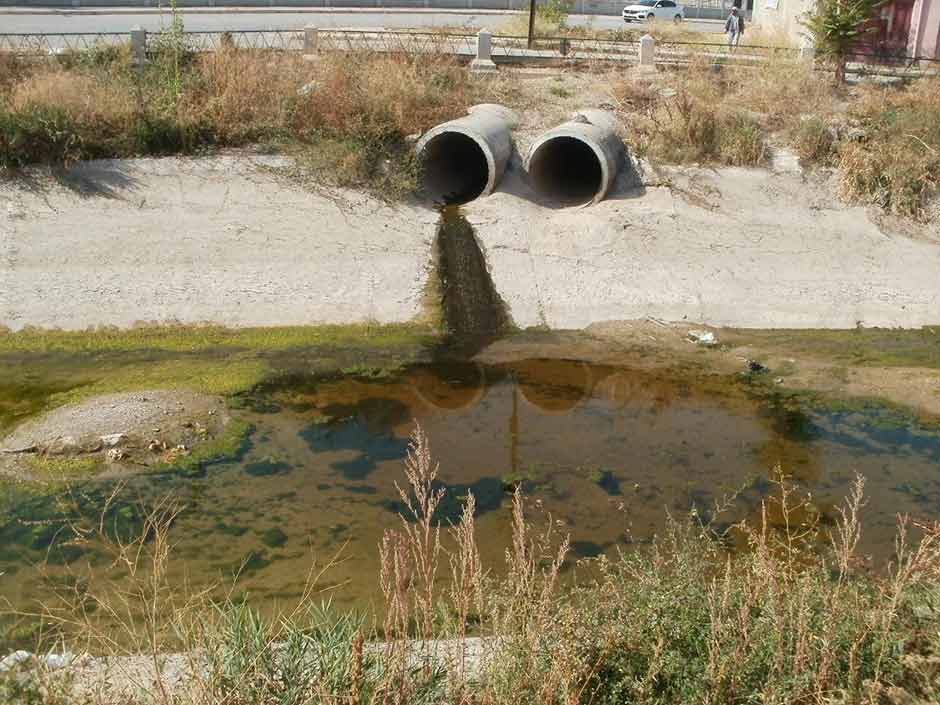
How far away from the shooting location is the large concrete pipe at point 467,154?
1705 centimetres

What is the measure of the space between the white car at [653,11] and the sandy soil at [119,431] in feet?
93.6

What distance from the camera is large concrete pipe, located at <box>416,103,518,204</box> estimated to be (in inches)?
671

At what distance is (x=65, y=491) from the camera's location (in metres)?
9.98

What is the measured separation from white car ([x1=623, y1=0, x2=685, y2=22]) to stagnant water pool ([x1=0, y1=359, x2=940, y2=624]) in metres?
26.5

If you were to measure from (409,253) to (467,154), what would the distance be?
3901 mm

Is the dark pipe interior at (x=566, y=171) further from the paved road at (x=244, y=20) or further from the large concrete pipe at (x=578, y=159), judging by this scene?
the paved road at (x=244, y=20)

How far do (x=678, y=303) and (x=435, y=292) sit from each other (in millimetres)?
3686

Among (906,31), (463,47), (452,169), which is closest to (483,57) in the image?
(463,47)

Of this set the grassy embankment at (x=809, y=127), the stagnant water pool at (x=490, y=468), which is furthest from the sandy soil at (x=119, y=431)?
the grassy embankment at (x=809, y=127)

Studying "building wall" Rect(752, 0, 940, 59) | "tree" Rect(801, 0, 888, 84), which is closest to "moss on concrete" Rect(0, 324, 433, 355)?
"tree" Rect(801, 0, 888, 84)

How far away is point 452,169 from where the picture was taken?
1853 cm

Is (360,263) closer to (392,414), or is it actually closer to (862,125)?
(392,414)

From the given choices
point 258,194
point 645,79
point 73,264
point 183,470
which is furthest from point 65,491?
point 645,79

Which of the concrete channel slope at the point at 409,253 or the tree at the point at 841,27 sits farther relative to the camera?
Answer: the tree at the point at 841,27
